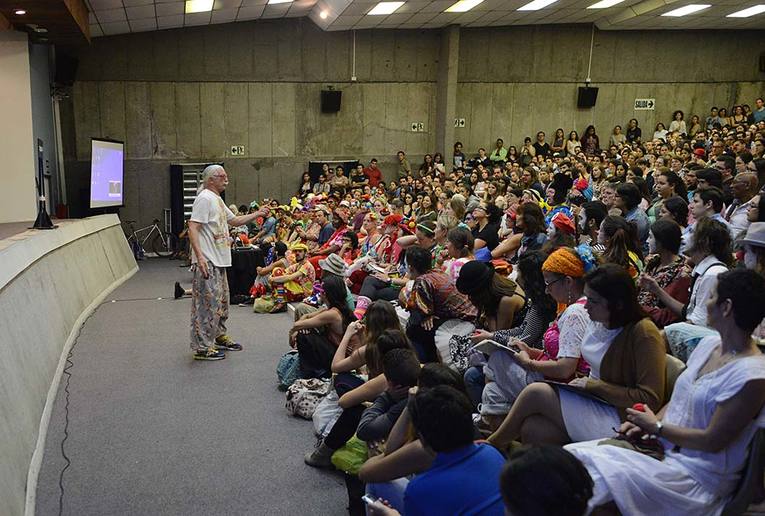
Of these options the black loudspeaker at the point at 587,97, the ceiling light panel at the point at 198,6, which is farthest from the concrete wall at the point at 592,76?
the ceiling light panel at the point at 198,6

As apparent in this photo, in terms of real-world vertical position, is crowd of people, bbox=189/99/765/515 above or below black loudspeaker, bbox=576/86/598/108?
below

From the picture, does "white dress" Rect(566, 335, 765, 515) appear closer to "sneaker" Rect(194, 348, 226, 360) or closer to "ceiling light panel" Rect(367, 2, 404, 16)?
"sneaker" Rect(194, 348, 226, 360)

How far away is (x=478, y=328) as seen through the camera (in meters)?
3.54

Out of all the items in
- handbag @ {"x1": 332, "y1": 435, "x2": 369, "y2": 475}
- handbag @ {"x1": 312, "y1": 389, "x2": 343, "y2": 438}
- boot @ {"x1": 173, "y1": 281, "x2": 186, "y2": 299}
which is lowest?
boot @ {"x1": 173, "y1": 281, "x2": 186, "y2": 299}

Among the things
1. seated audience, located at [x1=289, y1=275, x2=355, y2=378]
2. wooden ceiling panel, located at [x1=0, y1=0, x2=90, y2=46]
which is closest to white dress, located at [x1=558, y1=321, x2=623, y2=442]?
seated audience, located at [x1=289, y1=275, x2=355, y2=378]

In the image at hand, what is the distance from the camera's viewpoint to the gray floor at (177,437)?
3.08m

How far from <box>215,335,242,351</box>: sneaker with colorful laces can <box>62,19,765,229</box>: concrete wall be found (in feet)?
27.3

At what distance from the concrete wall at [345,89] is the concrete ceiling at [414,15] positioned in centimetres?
58

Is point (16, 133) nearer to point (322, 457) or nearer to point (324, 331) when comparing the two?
point (324, 331)

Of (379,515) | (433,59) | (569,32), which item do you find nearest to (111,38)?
(433,59)

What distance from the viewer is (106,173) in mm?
11273

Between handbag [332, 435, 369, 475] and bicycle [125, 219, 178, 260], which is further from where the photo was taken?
Result: bicycle [125, 219, 178, 260]

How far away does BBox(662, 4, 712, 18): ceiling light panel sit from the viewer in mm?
12086

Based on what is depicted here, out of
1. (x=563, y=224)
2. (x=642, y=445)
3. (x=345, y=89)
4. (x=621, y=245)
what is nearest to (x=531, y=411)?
(x=642, y=445)
